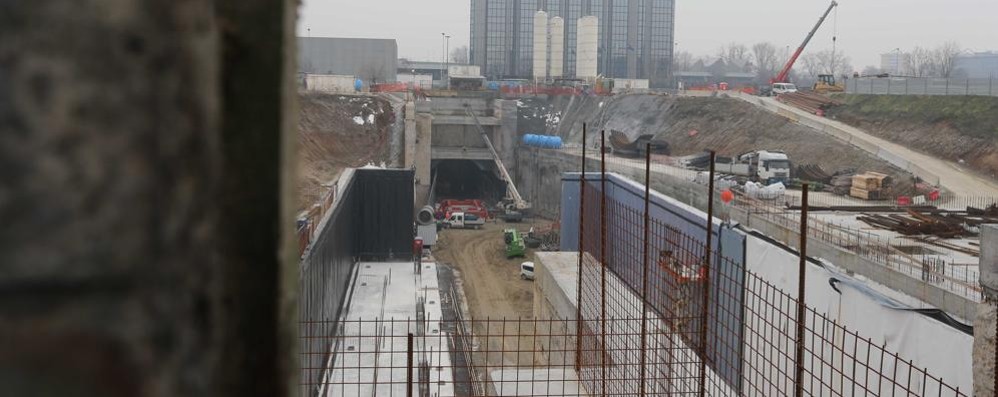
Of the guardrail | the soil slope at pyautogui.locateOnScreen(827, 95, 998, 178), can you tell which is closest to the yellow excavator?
the guardrail

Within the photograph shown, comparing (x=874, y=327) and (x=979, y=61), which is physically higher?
(x=979, y=61)

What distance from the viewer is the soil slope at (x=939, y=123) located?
982 inches

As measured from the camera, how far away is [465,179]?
36781mm

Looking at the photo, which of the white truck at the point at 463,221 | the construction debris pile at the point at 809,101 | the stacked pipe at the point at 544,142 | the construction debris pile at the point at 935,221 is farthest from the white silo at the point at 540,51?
the construction debris pile at the point at 935,221

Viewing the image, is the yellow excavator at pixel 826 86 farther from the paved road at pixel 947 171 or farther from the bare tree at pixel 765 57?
the bare tree at pixel 765 57

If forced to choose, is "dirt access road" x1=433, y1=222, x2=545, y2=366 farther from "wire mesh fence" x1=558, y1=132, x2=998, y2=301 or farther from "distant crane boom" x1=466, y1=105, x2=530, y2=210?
"wire mesh fence" x1=558, y1=132, x2=998, y2=301

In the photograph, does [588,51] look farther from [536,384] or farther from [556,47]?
[536,384]

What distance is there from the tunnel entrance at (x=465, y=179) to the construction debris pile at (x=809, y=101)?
1278 cm

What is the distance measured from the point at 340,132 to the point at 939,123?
19.2 meters

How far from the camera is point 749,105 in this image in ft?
119

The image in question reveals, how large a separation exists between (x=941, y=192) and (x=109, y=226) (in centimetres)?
2315

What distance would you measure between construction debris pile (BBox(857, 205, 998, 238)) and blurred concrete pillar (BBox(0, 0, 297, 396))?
15121mm

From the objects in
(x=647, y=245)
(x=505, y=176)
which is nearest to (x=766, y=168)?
(x=505, y=176)

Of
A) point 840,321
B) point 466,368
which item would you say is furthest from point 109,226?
point 466,368
